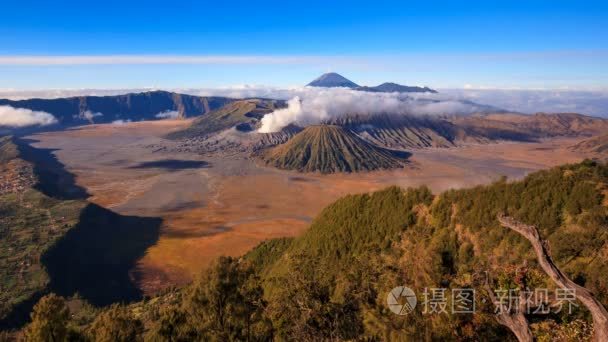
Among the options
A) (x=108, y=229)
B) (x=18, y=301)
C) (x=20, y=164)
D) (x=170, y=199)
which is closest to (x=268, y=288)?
(x=18, y=301)

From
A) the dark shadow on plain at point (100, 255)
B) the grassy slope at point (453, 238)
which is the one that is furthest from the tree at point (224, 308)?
the dark shadow on plain at point (100, 255)

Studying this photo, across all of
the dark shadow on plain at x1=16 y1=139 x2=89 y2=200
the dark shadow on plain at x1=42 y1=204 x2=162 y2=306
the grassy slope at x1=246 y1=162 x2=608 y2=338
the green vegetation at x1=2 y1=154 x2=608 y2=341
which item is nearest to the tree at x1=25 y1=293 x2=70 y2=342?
the green vegetation at x1=2 y1=154 x2=608 y2=341

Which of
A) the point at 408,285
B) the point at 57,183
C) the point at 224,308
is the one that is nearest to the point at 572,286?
the point at 408,285

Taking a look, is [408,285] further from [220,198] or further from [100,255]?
[220,198]

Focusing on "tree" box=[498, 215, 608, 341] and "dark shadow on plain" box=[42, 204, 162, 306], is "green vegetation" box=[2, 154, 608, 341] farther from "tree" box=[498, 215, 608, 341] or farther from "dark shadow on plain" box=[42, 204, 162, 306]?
"dark shadow on plain" box=[42, 204, 162, 306]

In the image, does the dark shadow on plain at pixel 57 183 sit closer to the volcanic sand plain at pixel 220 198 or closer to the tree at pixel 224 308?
the volcanic sand plain at pixel 220 198
